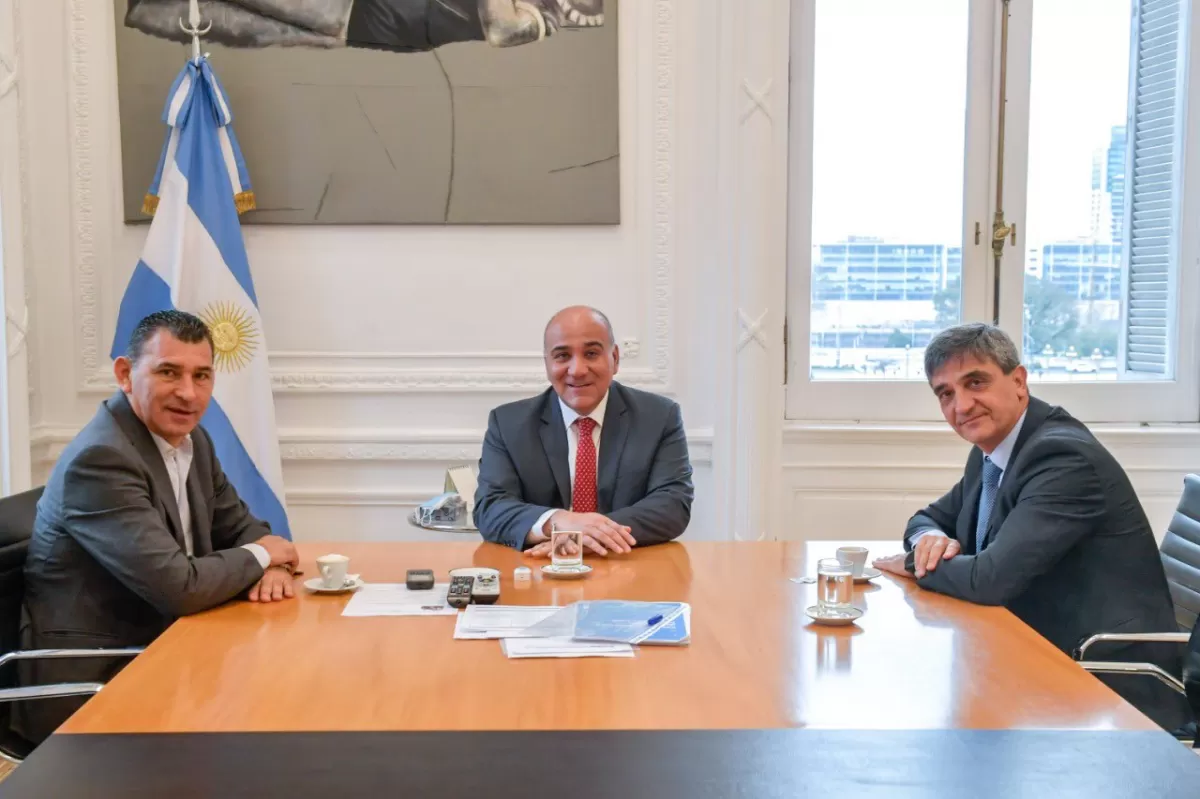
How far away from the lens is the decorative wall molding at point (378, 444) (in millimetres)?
4230

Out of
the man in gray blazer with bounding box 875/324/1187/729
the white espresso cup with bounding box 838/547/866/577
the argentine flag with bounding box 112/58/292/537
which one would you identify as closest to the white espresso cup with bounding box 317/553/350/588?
the white espresso cup with bounding box 838/547/866/577

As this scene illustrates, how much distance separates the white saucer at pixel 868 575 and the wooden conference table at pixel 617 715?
171 millimetres

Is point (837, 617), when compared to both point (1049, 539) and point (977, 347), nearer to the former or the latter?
point (1049, 539)

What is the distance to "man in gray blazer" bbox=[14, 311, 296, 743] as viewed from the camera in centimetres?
217

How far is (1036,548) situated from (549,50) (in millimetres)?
2746

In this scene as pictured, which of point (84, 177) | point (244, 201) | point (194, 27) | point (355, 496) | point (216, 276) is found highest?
point (194, 27)

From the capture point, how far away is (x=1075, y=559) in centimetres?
241

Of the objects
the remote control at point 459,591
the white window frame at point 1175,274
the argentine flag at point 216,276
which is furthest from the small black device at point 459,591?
the white window frame at point 1175,274

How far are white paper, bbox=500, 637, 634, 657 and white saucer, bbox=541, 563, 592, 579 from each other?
0.48 meters

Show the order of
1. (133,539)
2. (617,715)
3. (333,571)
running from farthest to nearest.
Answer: (333,571)
(133,539)
(617,715)

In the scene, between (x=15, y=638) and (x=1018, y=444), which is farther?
(x=1018, y=444)

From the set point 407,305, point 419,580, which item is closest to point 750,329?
point 407,305

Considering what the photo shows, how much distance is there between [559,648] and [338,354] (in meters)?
2.62

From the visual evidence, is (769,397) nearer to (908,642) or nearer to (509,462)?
(509,462)
